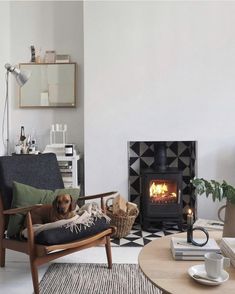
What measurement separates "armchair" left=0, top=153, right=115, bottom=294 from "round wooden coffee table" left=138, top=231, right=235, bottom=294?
681 mm

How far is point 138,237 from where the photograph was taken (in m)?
3.51

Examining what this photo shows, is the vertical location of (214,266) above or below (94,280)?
above

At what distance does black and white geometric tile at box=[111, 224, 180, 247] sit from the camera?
3.31 m

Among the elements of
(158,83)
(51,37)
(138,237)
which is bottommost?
(138,237)

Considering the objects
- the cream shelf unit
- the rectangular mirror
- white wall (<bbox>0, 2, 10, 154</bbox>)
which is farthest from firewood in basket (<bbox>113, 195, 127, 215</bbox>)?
white wall (<bbox>0, 2, 10, 154</bbox>)

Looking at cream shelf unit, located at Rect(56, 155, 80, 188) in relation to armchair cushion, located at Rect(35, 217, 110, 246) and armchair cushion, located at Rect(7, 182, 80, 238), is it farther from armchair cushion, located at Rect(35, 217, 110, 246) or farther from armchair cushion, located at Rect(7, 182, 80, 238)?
armchair cushion, located at Rect(35, 217, 110, 246)

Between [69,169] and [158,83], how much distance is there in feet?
4.43

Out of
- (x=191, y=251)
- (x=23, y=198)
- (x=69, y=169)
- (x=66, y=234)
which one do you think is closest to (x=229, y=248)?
(x=191, y=251)

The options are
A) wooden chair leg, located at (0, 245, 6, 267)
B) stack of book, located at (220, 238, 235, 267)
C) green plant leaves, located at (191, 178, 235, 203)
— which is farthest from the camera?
wooden chair leg, located at (0, 245, 6, 267)

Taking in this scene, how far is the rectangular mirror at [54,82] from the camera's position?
4125mm

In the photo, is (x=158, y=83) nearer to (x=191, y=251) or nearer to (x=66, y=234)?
(x=66, y=234)

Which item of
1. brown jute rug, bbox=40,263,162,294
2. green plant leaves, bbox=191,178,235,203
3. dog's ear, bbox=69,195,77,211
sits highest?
green plant leaves, bbox=191,178,235,203

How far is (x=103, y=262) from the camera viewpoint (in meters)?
2.80

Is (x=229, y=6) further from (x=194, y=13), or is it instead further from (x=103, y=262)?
(x=103, y=262)
